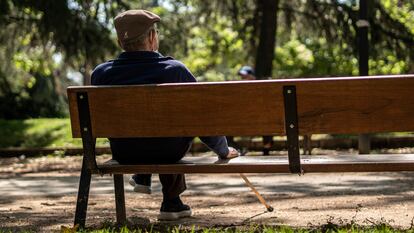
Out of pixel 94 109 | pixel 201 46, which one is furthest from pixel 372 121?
pixel 201 46

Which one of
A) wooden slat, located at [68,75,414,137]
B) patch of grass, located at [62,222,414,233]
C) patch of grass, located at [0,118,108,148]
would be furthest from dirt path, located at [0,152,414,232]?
patch of grass, located at [0,118,108,148]

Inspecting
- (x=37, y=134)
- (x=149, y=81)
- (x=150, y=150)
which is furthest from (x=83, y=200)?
(x=37, y=134)

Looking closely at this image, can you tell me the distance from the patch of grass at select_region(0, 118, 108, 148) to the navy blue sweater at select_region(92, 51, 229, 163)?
11.9 metres

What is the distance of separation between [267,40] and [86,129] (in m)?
13.7

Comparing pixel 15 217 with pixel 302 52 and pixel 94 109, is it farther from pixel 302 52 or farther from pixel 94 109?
pixel 302 52

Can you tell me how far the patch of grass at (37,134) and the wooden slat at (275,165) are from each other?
40.0 feet

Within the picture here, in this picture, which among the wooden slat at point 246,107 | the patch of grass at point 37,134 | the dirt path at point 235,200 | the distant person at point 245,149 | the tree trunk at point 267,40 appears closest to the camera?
the wooden slat at point 246,107

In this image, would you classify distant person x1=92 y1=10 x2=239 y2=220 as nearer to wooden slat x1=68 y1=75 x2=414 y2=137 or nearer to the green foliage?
wooden slat x1=68 y1=75 x2=414 y2=137

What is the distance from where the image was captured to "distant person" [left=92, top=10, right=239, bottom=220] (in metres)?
5.29

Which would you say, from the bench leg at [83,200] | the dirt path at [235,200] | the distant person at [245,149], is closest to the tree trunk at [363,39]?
the distant person at [245,149]

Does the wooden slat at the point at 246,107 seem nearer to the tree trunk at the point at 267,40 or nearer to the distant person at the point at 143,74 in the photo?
the distant person at the point at 143,74

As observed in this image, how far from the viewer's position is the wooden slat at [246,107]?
4734 mm

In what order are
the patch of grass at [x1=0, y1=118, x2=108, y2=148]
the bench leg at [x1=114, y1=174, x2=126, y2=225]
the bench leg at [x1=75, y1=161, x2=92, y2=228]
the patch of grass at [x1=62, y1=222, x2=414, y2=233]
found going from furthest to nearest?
1. the patch of grass at [x1=0, y1=118, x2=108, y2=148]
2. the bench leg at [x1=114, y1=174, x2=126, y2=225]
3. the bench leg at [x1=75, y1=161, x2=92, y2=228]
4. the patch of grass at [x1=62, y1=222, x2=414, y2=233]

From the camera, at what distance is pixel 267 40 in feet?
61.0
